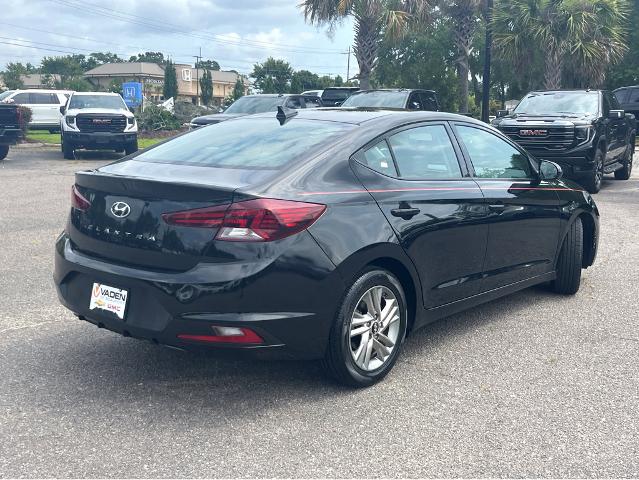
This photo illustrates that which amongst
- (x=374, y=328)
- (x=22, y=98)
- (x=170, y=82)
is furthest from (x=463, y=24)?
(x=170, y=82)

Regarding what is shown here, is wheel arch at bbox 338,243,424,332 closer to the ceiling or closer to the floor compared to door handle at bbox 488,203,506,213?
closer to the floor

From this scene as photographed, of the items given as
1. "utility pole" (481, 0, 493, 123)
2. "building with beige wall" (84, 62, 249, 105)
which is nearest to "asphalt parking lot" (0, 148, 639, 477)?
"utility pole" (481, 0, 493, 123)

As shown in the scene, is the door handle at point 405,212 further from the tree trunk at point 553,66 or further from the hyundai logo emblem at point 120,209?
the tree trunk at point 553,66

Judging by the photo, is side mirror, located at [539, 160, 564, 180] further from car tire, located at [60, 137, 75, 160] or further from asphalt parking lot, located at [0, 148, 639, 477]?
car tire, located at [60, 137, 75, 160]

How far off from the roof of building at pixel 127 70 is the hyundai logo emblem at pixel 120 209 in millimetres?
106017

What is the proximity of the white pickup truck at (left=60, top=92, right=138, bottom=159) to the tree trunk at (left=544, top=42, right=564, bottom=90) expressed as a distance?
Result: 562 inches

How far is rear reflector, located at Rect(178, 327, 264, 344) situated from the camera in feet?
12.1

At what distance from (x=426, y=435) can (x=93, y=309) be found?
73.2 inches

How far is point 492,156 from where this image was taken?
5.49 metres

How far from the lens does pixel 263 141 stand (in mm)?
4539

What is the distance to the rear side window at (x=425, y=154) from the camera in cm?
467

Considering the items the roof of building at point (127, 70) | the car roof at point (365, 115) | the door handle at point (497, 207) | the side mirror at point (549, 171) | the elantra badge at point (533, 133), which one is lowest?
the door handle at point (497, 207)

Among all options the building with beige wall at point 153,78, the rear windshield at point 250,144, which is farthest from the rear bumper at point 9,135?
the building with beige wall at point 153,78

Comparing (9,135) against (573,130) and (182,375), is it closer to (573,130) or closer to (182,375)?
(573,130)
